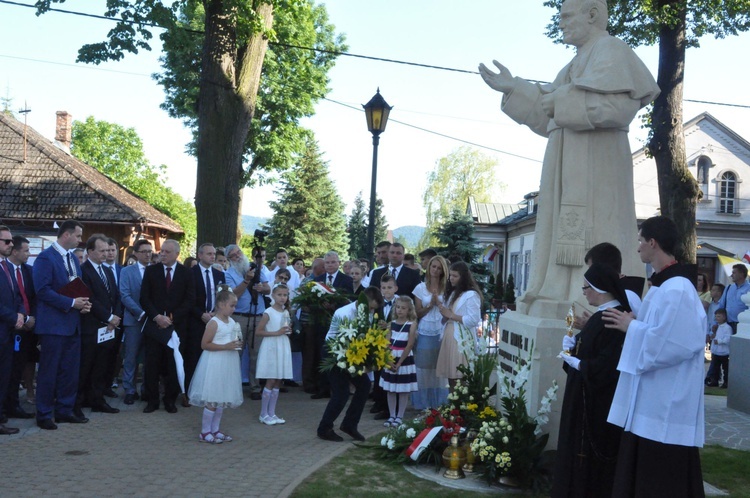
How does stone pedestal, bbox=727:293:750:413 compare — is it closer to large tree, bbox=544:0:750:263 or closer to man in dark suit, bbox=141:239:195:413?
large tree, bbox=544:0:750:263

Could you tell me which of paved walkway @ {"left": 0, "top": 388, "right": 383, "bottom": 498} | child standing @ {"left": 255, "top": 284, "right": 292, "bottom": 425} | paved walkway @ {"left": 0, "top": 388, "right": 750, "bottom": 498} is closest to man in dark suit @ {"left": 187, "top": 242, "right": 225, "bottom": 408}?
paved walkway @ {"left": 0, "top": 388, "right": 750, "bottom": 498}

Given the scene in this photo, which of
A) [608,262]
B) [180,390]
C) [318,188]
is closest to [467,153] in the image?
[318,188]

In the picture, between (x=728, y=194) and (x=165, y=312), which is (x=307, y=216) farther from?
(x=165, y=312)

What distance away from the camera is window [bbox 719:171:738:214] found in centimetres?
4122

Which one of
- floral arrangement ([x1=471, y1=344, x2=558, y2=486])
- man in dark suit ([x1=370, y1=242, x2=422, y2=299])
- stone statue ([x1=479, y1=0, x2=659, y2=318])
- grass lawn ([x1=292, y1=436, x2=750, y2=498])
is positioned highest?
stone statue ([x1=479, y1=0, x2=659, y2=318])

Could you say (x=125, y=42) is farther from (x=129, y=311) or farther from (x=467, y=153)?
(x=467, y=153)

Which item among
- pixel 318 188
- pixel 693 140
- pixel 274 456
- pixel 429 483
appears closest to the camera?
pixel 429 483

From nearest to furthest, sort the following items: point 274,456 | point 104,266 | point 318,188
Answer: point 274,456 < point 104,266 < point 318,188

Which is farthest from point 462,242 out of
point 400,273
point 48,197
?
point 400,273

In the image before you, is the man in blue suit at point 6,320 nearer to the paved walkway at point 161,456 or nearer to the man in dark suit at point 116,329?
the paved walkway at point 161,456

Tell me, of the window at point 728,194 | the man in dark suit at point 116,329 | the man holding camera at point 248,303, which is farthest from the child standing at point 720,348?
the window at point 728,194

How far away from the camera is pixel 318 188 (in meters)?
52.4

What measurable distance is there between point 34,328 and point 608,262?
6.64m

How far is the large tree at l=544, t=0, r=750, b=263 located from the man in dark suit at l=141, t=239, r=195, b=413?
1063 centimetres
